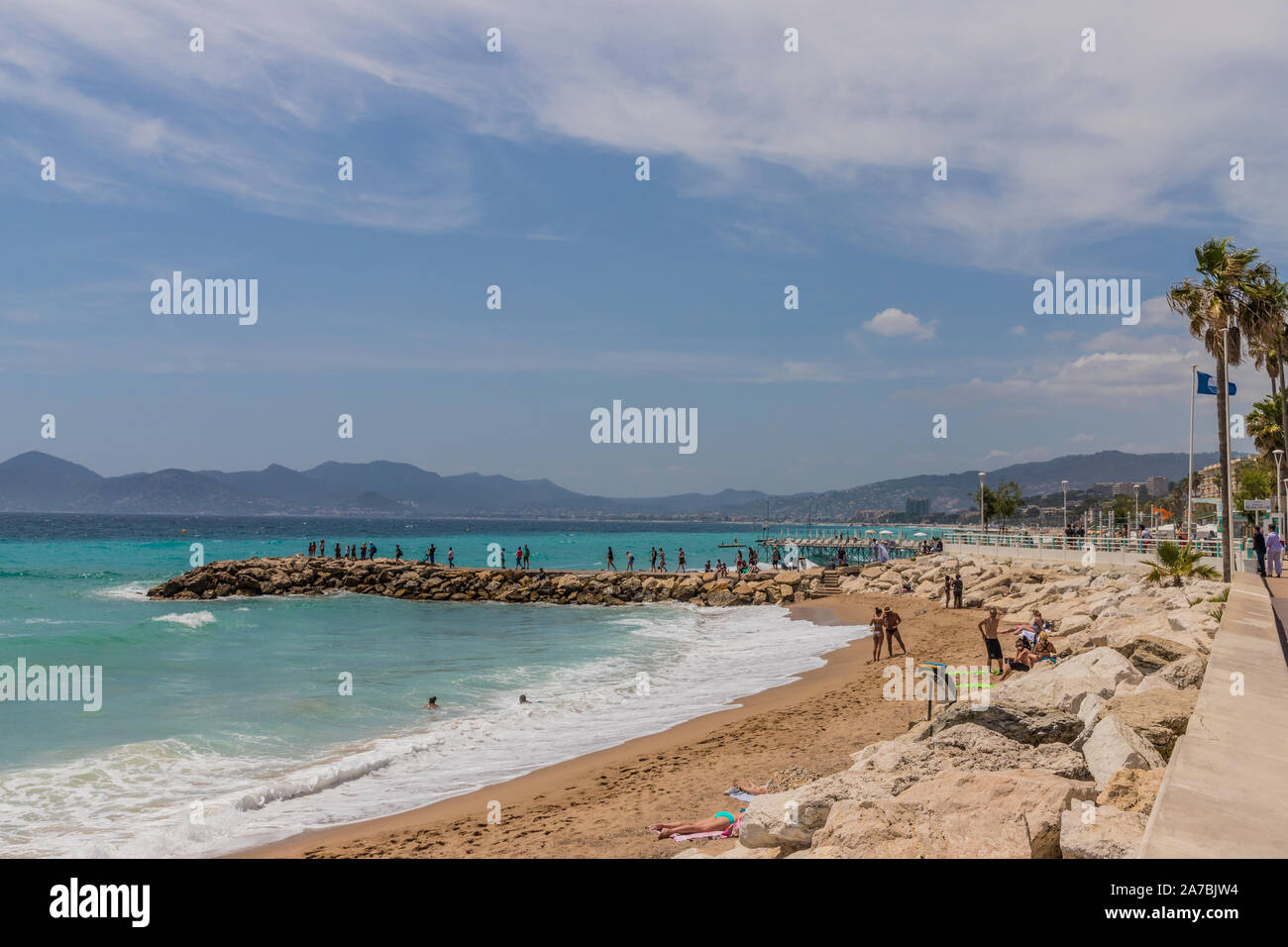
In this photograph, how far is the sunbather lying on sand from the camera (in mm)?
8242

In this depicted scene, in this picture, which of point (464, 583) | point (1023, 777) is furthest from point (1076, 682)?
point (464, 583)

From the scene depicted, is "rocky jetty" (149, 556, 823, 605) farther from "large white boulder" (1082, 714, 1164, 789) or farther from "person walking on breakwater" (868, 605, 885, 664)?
"large white boulder" (1082, 714, 1164, 789)

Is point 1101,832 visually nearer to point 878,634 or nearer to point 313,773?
point 313,773

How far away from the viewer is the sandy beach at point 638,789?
28.9 ft

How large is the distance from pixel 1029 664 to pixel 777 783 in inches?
307

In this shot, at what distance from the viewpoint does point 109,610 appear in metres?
39.6

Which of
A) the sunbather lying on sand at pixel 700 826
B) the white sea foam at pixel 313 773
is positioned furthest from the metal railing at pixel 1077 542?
the sunbather lying on sand at pixel 700 826

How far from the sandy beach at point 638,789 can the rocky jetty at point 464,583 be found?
27315 millimetres

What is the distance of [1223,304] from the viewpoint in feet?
72.2

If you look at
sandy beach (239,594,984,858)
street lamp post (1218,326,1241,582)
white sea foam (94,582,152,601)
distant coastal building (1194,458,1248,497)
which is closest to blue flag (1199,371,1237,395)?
street lamp post (1218,326,1241,582)

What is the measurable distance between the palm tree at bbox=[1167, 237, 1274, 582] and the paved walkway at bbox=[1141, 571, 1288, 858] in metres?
14.8
